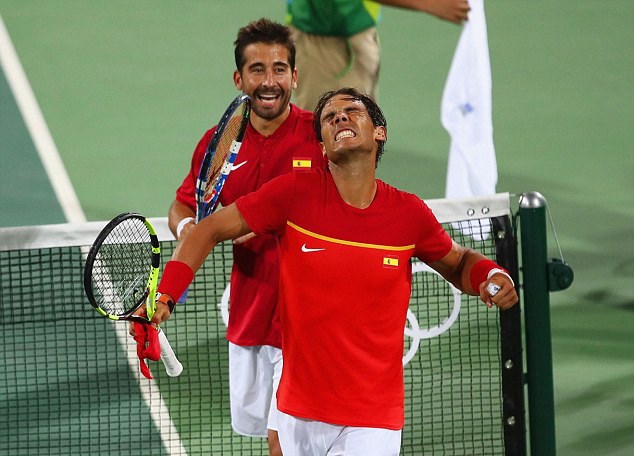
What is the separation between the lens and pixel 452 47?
13.5 metres

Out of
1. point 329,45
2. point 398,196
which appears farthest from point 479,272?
point 329,45

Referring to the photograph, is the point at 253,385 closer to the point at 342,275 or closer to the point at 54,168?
the point at 342,275

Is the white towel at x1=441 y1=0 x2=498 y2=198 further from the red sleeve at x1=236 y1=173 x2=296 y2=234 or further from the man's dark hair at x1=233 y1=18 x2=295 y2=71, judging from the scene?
the red sleeve at x1=236 y1=173 x2=296 y2=234

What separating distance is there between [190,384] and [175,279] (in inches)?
103

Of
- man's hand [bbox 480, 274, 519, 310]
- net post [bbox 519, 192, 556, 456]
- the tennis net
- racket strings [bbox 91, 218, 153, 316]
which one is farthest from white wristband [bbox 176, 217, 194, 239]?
net post [bbox 519, 192, 556, 456]

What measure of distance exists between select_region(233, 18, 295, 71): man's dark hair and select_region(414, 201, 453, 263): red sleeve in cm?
120

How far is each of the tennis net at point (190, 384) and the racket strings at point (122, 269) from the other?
1.85 feet

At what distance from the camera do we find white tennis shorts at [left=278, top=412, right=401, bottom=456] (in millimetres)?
4758

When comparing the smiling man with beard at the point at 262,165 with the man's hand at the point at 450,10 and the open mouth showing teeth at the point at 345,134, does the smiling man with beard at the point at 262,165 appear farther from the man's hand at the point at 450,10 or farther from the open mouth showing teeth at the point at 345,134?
the man's hand at the point at 450,10

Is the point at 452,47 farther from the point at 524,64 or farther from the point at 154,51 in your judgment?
the point at 154,51

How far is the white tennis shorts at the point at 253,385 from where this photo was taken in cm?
580

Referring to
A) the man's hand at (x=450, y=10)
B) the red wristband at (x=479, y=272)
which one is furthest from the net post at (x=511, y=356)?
the man's hand at (x=450, y=10)

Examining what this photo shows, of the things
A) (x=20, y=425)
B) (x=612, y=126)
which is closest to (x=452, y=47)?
(x=612, y=126)

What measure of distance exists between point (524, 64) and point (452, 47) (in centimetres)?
83
